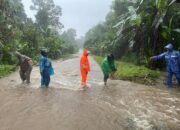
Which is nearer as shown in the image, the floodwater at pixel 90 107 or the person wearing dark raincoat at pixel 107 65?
the floodwater at pixel 90 107

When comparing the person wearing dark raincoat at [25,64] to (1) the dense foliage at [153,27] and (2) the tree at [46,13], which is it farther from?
(2) the tree at [46,13]

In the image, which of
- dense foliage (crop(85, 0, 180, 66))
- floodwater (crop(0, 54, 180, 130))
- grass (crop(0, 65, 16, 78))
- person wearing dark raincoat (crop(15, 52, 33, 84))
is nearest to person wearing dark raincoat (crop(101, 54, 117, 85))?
floodwater (crop(0, 54, 180, 130))

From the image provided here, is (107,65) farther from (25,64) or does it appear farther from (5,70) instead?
(5,70)

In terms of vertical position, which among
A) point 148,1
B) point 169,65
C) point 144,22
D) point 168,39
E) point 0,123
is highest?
point 148,1

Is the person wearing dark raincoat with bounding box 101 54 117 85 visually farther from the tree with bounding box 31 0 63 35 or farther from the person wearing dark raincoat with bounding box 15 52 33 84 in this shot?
the tree with bounding box 31 0 63 35

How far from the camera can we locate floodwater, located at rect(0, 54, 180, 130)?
19.9 feet

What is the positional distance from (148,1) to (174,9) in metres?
1.47

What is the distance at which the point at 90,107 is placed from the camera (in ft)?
25.4

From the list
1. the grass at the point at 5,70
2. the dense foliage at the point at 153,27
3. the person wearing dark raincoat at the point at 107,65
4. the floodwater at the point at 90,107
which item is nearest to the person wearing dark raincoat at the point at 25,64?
the floodwater at the point at 90,107

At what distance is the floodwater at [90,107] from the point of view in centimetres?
607

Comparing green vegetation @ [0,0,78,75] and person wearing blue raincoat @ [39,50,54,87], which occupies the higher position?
green vegetation @ [0,0,78,75]

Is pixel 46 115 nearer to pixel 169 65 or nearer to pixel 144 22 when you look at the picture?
pixel 169 65

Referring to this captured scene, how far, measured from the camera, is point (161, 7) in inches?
528

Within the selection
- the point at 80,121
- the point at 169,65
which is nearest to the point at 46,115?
the point at 80,121
